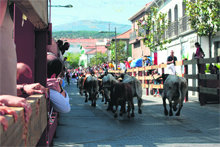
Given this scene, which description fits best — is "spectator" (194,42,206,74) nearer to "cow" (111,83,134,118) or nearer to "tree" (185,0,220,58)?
"tree" (185,0,220,58)

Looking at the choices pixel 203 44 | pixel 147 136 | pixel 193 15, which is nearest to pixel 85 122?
pixel 147 136

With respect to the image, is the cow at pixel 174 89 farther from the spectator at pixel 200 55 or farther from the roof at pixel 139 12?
the roof at pixel 139 12

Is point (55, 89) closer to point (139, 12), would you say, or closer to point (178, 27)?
point (178, 27)

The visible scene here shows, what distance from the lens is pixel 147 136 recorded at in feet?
28.3

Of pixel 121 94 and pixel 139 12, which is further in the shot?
pixel 139 12

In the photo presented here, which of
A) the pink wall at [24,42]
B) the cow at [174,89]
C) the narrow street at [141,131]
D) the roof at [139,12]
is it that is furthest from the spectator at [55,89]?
the roof at [139,12]

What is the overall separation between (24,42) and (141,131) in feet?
18.0

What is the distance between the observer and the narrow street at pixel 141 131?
7.78 metres

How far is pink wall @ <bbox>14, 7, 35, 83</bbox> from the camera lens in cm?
439

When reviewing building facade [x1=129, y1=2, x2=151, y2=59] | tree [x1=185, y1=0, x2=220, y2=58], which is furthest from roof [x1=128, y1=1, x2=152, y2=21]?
tree [x1=185, y1=0, x2=220, y2=58]

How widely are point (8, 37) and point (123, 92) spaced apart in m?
9.90

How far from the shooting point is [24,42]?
14.9ft

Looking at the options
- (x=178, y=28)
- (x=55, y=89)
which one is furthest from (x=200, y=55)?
Result: (x=178, y=28)

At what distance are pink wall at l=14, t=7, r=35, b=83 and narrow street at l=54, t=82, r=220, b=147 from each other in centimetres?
320
